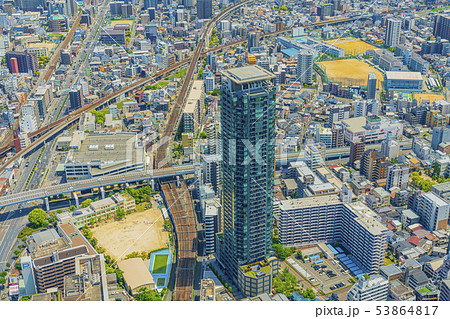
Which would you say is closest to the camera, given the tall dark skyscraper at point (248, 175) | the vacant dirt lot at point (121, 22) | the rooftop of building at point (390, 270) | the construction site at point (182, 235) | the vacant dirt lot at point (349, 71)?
the tall dark skyscraper at point (248, 175)

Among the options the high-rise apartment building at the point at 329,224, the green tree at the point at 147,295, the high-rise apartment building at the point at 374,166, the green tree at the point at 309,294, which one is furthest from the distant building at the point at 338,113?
the green tree at the point at 147,295

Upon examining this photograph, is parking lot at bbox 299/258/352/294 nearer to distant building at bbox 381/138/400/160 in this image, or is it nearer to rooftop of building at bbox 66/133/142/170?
distant building at bbox 381/138/400/160

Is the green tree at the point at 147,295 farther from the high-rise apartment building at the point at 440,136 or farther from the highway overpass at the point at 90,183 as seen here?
the high-rise apartment building at the point at 440,136

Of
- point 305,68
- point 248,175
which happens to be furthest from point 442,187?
point 305,68

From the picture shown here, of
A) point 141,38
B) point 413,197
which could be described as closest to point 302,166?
point 413,197

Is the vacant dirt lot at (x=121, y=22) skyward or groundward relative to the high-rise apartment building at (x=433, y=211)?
skyward

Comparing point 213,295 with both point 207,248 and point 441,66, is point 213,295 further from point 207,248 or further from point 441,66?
point 441,66

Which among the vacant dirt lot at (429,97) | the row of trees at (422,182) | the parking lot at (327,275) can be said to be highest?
the vacant dirt lot at (429,97)

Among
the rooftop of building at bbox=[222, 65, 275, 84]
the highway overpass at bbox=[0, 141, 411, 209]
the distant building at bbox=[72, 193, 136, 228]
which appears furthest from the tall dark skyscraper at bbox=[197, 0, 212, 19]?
the rooftop of building at bbox=[222, 65, 275, 84]
